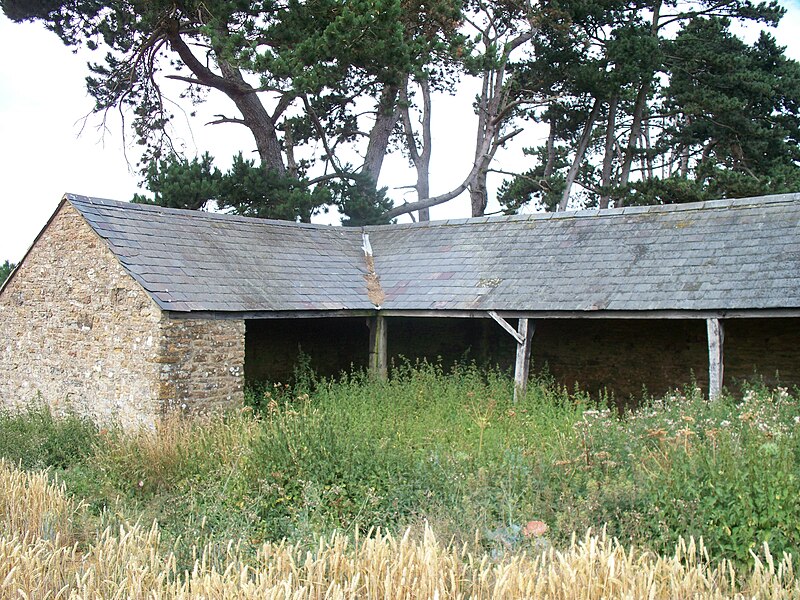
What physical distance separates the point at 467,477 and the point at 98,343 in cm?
719

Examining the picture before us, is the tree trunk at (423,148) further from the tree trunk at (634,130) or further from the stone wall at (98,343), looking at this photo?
the stone wall at (98,343)

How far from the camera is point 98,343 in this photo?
40.2 ft

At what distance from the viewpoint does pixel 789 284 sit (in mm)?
10711

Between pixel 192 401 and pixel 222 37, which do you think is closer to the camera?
pixel 192 401

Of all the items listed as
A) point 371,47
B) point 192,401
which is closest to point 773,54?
point 371,47

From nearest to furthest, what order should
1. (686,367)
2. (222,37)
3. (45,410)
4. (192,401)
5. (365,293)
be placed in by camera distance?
(192,401)
(45,410)
(686,367)
(365,293)
(222,37)

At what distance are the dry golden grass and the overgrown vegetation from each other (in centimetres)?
37

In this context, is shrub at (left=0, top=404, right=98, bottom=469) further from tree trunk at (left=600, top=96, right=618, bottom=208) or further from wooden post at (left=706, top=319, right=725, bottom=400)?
tree trunk at (left=600, top=96, right=618, bottom=208)

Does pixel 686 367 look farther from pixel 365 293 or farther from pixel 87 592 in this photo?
pixel 87 592

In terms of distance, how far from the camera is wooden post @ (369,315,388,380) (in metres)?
14.6

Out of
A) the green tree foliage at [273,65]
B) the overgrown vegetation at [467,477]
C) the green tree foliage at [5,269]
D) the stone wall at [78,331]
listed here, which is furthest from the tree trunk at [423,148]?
the overgrown vegetation at [467,477]

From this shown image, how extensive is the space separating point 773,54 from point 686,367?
12817 millimetres

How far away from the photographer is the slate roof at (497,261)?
1152 centimetres

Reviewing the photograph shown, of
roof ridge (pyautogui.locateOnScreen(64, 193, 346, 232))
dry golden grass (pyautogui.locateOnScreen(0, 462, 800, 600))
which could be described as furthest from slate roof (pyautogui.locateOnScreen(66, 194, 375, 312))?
dry golden grass (pyautogui.locateOnScreen(0, 462, 800, 600))
